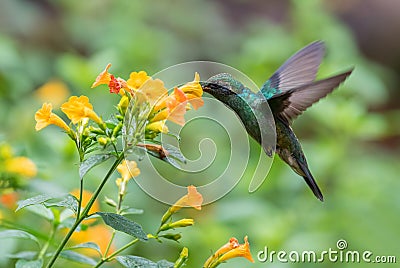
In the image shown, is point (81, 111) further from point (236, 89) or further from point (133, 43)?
point (133, 43)

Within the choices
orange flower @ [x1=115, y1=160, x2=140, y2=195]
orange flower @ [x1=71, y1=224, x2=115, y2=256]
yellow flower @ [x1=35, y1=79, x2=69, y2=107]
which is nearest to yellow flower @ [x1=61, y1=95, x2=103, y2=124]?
orange flower @ [x1=115, y1=160, x2=140, y2=195]

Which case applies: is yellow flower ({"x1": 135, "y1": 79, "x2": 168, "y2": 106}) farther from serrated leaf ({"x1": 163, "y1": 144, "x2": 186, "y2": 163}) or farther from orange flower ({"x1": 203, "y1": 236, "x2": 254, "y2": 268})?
orange flower ({"x1": 203, "y1": 236, "x2": 254, "y2": 268})

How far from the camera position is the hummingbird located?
102 centimetres

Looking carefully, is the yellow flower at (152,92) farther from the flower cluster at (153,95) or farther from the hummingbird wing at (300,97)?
the hummingbird wing at (300,97)

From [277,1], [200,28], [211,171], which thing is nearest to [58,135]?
[211,171]

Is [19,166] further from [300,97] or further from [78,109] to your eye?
[300,97]

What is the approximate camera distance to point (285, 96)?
3.53 ft

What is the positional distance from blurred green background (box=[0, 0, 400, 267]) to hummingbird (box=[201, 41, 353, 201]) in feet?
1.05

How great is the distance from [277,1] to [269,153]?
4.67m

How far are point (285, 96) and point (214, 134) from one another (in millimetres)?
1752

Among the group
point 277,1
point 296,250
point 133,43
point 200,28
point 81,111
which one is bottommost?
point 81,111

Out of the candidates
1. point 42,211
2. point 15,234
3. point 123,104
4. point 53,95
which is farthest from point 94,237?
point 53,95

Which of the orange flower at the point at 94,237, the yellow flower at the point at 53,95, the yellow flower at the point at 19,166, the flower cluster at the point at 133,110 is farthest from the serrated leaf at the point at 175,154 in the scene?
the yellow flower at the point at 53,95

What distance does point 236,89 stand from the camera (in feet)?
3.54
